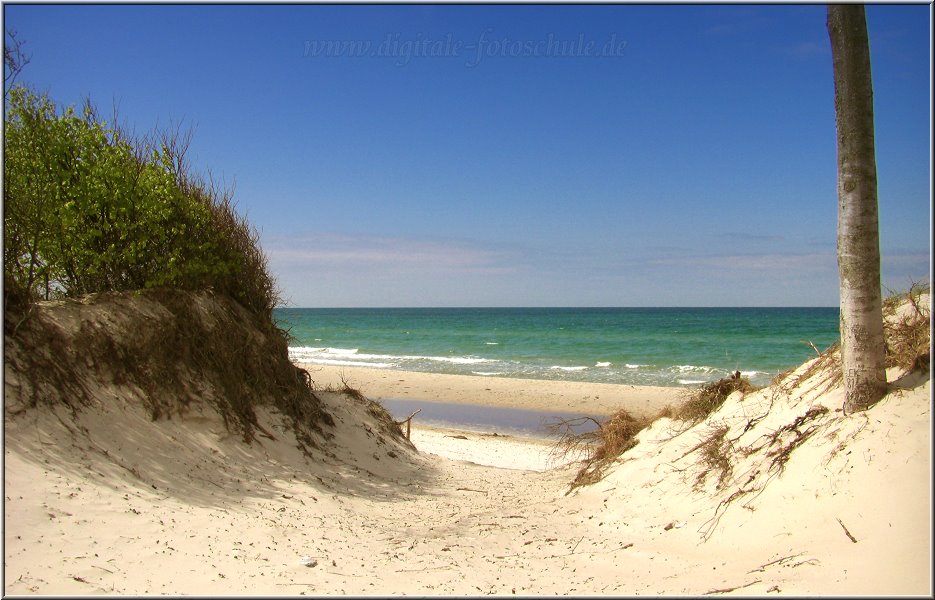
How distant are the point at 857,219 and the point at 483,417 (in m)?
16.4

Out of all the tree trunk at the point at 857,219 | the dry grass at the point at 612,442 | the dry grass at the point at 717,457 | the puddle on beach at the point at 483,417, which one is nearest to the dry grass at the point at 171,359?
the dry grass at the point at 612,442

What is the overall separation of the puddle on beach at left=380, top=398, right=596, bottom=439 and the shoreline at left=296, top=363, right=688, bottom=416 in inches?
28.5

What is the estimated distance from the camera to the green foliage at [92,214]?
29.3 ft

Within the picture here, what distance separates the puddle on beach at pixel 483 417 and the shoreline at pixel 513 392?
723 mm

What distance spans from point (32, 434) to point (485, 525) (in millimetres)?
5216

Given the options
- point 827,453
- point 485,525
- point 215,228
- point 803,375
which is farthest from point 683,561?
point 215,228

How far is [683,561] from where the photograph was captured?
19.0 feet

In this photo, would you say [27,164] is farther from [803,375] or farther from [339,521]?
[803,375]

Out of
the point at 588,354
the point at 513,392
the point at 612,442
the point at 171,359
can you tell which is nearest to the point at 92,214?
the point at 171,359

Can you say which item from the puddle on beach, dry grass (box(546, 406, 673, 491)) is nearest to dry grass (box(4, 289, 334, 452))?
dry grass (box(546, 406, 673, 491))

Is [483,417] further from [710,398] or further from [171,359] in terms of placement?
[171,359]

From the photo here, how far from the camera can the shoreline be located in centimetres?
2256

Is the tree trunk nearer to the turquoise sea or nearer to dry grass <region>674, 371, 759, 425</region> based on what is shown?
dry grass <region>674, 371, 759, 425</region>

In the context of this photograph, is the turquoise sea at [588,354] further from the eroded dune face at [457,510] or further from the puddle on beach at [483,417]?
the eroded dune face at [457,510]
